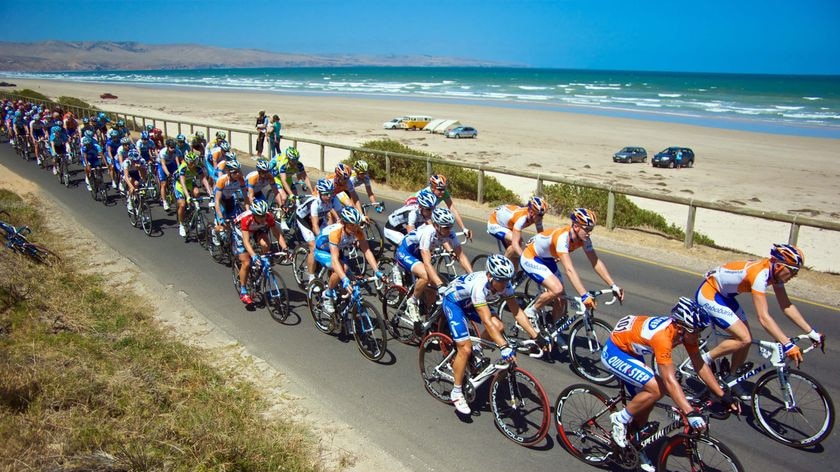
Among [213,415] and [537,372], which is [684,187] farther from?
[213,415]

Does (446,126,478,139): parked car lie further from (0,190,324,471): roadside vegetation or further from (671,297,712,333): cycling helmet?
(671,297,712,333): cycling helmet

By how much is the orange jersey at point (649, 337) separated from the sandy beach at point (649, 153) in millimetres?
10323

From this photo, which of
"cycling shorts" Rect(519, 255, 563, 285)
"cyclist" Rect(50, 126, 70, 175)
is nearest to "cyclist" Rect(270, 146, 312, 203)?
"cycling shorts" Rect(519, 255, 563, 285)

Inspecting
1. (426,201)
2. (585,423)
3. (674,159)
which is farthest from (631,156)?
(585,423)

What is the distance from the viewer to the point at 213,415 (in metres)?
6.05

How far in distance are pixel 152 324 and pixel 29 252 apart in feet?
11.7

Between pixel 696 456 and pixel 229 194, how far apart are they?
9418mm

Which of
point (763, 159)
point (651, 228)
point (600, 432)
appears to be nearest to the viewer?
point (600, 432)

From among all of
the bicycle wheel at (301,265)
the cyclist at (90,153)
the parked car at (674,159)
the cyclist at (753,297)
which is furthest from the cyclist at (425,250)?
the parked car at (674,159)

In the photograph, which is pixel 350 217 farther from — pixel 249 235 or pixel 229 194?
pixel 229 194

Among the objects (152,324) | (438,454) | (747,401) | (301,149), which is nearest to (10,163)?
(301,149)

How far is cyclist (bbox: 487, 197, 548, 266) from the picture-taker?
918 cm

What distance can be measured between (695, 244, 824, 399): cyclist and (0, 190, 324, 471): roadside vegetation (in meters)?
4.57

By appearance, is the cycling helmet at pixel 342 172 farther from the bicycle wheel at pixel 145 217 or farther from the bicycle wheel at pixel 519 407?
the bicycle wheel at pixel 519 407
